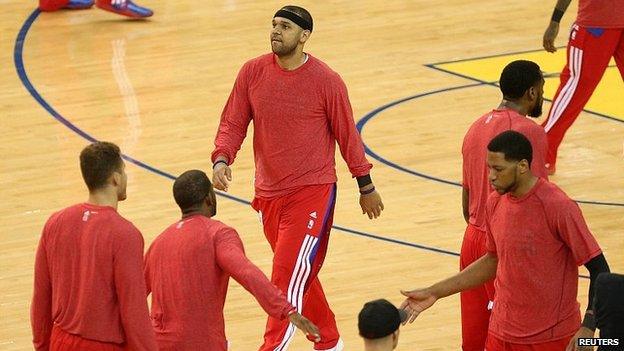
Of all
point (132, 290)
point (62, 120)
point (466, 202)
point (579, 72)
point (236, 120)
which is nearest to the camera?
point (132, 290)

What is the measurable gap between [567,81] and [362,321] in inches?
283

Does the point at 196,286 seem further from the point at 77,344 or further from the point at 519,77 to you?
the point at 519,77

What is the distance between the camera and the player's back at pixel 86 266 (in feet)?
23.6

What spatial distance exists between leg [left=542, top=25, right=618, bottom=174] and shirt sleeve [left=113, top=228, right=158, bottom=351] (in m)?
5.87

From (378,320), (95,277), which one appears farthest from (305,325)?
(378,320)

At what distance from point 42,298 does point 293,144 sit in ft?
7.38

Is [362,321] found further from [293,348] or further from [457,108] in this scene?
[457,108]

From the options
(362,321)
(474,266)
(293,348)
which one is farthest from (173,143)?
(362,321)

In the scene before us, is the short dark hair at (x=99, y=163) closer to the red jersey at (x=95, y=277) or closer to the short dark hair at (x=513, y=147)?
the red jersey at (x=95, y=277)

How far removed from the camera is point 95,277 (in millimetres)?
7195

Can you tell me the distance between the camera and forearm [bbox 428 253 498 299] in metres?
7.65

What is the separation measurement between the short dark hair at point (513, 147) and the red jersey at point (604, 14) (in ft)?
17.6

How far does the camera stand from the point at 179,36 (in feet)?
59.7

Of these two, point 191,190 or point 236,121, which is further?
point 236,121
